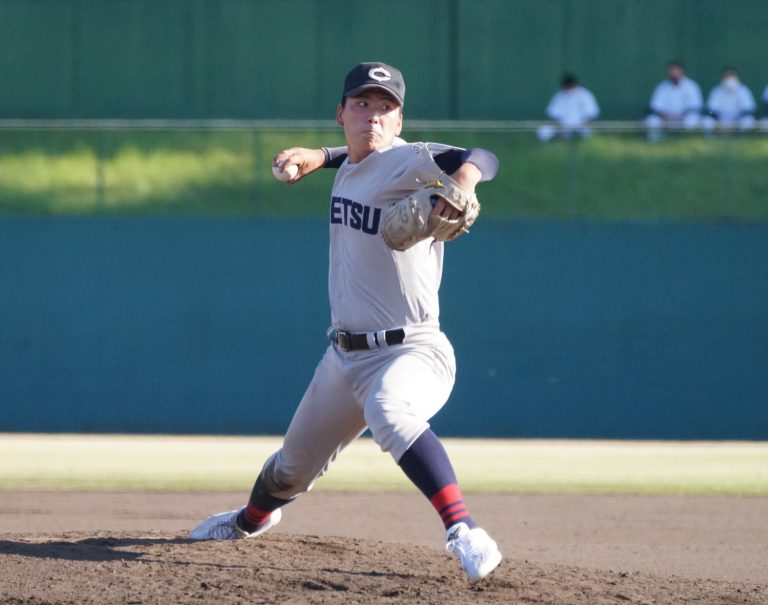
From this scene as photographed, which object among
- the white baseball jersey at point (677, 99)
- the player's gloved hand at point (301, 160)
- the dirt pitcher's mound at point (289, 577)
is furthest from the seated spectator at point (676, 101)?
the dirt pitcher's mound at point (289, 577)

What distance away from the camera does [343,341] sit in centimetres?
476

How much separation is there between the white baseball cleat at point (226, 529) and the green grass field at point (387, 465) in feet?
10.5

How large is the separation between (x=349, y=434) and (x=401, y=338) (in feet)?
1.76

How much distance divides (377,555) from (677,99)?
45.9 feet

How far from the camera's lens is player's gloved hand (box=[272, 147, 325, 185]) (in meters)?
5.05

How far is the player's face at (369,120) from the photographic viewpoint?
479cm

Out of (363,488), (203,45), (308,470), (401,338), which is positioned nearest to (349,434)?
(308,470)

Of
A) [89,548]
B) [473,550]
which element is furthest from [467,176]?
[89,548]

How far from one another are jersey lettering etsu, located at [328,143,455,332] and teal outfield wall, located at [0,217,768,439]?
26.1 ft

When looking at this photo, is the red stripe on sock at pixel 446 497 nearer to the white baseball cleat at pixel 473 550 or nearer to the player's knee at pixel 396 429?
the white baseball cleat at pixel 473 550

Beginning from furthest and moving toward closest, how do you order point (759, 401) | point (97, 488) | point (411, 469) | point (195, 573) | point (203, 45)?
point (203, 45)
point (759, 401)
point (97, 488)
point (195, 573)
point (411, 469)

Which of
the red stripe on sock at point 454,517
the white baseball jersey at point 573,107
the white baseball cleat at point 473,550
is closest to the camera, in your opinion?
the white baseball cleat at point 473,550

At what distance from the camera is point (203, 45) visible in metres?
21.0

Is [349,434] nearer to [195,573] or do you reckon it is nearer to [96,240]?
[195,573]
